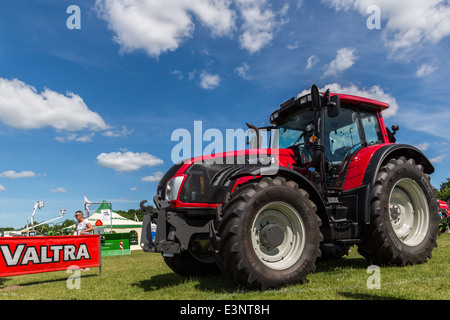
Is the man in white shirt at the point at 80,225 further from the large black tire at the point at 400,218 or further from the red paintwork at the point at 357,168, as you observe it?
the large black tire at the point at 400,218

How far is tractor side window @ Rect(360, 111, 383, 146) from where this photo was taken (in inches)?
267

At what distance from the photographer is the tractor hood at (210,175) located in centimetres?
512

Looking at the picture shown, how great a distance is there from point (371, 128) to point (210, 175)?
3.45m

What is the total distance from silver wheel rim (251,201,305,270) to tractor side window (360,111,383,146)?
108 inches

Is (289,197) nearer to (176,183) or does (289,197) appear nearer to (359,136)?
(176,183)

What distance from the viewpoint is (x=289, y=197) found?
4773 millimetres

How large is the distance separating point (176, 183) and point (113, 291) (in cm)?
198

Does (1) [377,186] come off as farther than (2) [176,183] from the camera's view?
Yes

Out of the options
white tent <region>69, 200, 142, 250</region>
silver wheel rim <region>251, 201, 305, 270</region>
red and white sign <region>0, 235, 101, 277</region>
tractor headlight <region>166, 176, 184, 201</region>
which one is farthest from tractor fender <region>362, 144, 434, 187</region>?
white tent <region>69, 200, 142, 250</region>

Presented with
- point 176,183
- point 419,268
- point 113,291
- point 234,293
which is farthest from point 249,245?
point 419,268

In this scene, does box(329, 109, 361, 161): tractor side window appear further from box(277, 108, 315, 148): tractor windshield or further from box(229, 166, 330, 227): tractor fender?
box(229, 166, 330, 227): tractor fender


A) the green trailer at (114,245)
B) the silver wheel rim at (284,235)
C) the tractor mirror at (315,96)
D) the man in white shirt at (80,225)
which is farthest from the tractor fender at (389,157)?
the green trailer at (114,245)

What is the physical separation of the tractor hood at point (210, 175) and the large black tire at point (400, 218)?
1.64 metres
